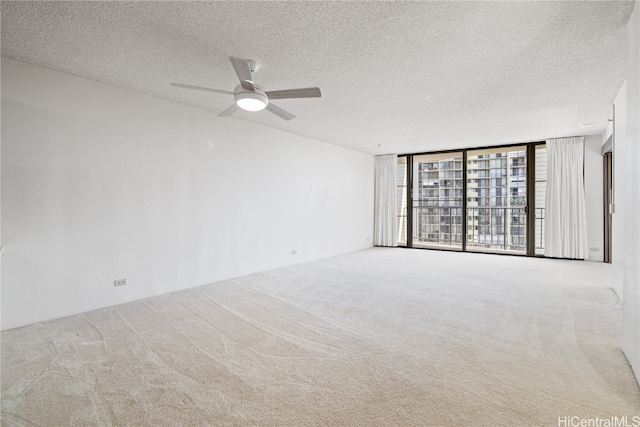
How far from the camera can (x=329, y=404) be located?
1728 mm

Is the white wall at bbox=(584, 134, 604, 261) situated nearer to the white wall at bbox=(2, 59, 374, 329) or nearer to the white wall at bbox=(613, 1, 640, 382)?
the white wall at bbox=(613, 1, 640, 382)

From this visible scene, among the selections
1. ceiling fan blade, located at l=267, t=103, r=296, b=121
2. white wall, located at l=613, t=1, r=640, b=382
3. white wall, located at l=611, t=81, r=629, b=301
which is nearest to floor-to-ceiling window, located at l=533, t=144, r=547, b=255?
white wall, located at l=611, t=81, r=629, b=301

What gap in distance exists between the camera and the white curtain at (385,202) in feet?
26.5

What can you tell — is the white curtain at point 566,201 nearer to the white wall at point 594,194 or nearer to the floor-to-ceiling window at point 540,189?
the white wall at point 594,194

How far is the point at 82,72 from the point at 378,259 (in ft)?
17.7

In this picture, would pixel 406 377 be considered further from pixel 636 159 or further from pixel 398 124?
pixel 398 124

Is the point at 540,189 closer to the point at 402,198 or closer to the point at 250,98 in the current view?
the point at 402,198

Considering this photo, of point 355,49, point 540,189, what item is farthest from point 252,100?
point 540,189

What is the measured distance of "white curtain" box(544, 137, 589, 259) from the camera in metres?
5.93

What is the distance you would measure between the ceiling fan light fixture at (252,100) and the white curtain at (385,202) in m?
5.72

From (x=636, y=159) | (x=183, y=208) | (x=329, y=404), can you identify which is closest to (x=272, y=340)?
(x=329, y=404)

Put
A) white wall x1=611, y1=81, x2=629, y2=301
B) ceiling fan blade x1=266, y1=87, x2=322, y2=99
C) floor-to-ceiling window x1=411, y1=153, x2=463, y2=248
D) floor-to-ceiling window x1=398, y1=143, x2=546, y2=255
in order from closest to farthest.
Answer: ceiling fan blade x1=266, y1=87, x2=322, y2=99 < white wall x1=611, y1=81, x2=629, y2=301 < floor-to-ceiling window x1=398, y1=143, x2=546, y2=255 < floor-to-ceiling window x1=411, y1=153, x2=463, y2=248

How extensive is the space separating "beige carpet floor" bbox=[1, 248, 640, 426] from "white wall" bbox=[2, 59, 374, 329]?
38 cm

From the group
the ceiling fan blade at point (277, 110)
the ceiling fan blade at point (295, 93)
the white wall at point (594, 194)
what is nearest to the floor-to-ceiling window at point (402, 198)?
the white wall at point (594, 194)
